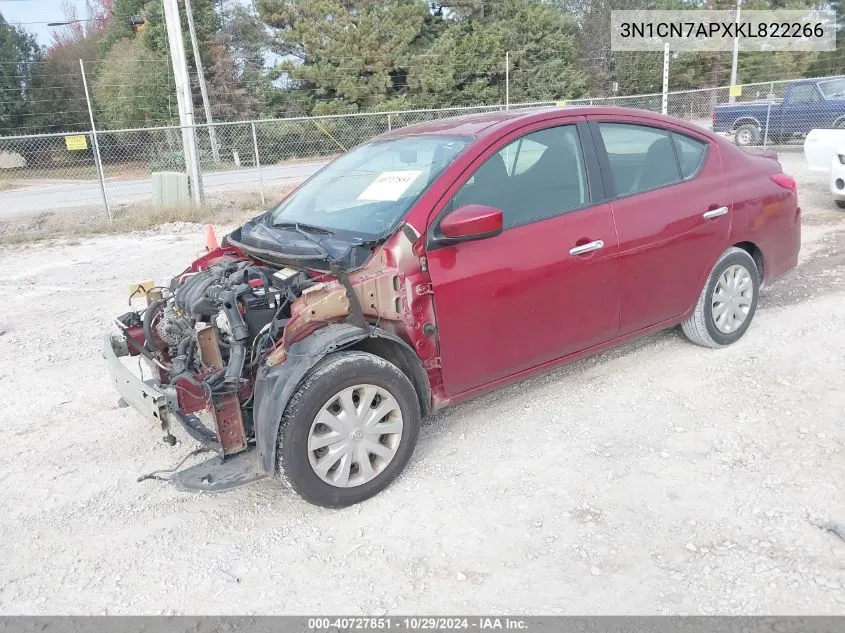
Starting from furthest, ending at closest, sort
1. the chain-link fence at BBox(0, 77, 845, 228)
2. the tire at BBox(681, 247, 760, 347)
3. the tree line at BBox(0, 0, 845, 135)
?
the tree line at BBox(0, 0, 845, 135) → the chain-link fence at BBox(0, 77, 845, 228) → the tire at BBox(681, 247, 760, 347)

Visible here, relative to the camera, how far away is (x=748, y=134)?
56.7ft

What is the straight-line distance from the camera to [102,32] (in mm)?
40906

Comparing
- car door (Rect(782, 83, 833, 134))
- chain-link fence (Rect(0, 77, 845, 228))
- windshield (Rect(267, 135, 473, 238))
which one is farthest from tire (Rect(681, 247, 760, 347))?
car door (Rect(782, 83, 833, 134))

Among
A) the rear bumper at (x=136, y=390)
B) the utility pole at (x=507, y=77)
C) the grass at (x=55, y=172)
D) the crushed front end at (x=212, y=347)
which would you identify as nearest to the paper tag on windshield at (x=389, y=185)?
the crushed front end at (x=212, y=347)

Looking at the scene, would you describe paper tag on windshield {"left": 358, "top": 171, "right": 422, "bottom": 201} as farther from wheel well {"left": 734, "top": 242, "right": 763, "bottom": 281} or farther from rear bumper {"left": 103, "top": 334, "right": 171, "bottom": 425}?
wheel well {"left": 734, "top": 242, "right": 763, "bottom": 281}

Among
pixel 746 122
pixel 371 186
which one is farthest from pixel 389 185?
pixel 746 122

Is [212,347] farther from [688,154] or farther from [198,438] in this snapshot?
[688,154]

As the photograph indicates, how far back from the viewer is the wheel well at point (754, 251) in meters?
4.79

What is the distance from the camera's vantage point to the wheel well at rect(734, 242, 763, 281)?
4785 millimetres

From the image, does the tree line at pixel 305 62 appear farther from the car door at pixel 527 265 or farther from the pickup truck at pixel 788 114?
the car door at pixel 527 265

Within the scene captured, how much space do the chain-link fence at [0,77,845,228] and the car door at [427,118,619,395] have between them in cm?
1035

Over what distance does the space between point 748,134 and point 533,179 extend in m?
16.0
